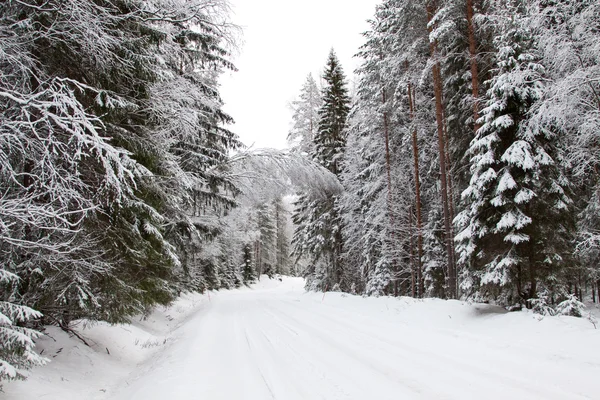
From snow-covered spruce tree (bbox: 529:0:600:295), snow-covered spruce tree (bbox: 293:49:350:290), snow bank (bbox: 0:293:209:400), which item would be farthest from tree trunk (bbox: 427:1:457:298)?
snow bank (bbox: 0:293:209:400)

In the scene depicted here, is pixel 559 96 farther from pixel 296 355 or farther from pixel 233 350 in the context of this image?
pixel 233 350

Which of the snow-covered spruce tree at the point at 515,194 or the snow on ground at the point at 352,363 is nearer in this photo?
the snow on ground at the point at 352,363

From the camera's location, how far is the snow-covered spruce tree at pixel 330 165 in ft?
71.7

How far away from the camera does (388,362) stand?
18.4 ft

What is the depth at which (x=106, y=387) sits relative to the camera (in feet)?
18.2

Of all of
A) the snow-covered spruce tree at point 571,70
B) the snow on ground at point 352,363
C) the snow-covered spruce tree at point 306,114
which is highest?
the snow-covered spruce tree at point 306,114

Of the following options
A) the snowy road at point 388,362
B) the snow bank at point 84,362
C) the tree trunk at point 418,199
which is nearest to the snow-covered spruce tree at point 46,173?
the snow bank at point 84,362

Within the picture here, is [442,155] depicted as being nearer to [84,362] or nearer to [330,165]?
[330,165]

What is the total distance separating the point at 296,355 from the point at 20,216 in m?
4.80

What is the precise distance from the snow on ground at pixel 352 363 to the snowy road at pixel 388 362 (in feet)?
0.06

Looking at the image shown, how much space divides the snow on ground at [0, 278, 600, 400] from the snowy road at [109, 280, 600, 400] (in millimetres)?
18

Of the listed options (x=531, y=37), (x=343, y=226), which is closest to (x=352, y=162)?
(x=343, y=226)

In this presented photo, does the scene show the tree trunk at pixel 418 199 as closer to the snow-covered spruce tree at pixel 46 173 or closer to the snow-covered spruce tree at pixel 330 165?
the snow-covered spruce tree at pixel 330 165

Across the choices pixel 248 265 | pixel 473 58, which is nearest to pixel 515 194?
pixel 473 58
